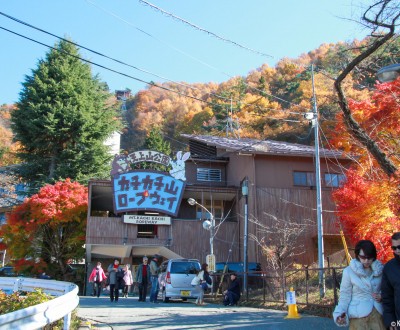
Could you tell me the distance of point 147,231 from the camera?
30.0 meters

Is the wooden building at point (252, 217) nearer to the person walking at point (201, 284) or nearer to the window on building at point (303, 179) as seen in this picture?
the window on building at point (303, 179)

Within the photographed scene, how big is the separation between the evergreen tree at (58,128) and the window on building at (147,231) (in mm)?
7796

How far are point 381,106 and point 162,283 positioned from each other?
34.9ft

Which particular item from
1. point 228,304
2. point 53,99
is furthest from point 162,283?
point 53,99

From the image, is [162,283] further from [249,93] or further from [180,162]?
[249,93]

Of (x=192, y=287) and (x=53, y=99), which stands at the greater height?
(x=53, y=99)

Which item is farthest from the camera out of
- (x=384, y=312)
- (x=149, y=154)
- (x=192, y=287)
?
(x=149, y=154)

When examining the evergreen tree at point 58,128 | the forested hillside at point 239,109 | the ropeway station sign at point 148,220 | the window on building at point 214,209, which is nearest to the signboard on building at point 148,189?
the ropeway station sign at point 148,220

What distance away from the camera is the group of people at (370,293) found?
461cm

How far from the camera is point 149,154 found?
28719 millimetres

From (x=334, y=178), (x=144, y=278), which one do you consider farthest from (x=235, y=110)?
(x=144, y=278)

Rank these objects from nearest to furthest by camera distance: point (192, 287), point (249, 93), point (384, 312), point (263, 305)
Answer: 1. point (384, 312)
2. point (263, 305)
3. point (192, 287)
4. point (249, 93)

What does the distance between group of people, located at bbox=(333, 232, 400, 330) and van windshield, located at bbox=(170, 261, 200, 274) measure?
1353cm

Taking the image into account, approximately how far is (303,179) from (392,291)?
23283 millimetres
